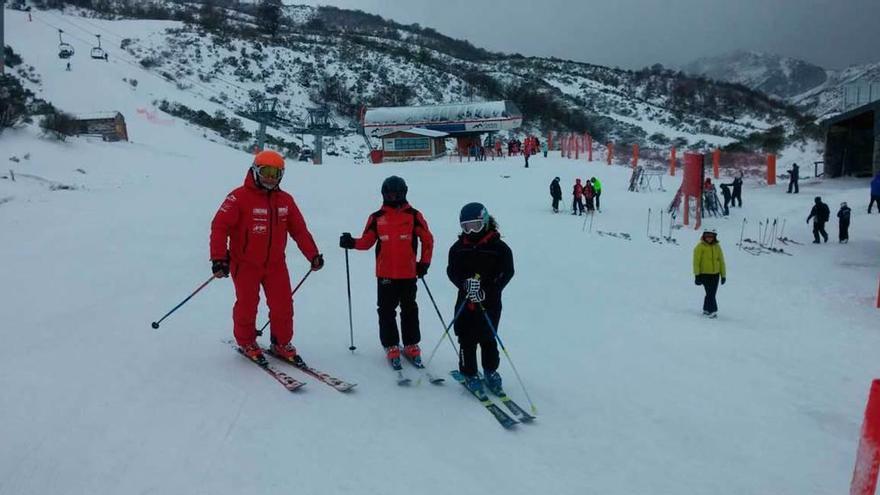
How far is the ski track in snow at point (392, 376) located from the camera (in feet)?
12.3

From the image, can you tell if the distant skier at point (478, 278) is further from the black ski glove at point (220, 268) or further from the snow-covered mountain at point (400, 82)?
the snow-covered mountain at point (400, 82)

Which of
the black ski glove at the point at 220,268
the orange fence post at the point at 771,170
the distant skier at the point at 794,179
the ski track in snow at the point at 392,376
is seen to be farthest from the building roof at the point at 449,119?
the black ski glove at the point at 220,268

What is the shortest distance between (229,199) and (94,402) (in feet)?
5.89

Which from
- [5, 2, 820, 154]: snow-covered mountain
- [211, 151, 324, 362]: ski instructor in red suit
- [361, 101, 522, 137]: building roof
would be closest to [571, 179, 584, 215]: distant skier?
[211, 151, 324, 362]: ski instructor in red suit

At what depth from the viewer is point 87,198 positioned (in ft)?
43.0

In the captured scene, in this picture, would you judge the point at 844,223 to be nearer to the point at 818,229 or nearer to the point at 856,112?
the point at 818,229

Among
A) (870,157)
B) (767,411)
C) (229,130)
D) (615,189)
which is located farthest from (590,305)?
(229,130)

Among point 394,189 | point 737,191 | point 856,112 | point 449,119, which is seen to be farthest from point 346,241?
point 449,119

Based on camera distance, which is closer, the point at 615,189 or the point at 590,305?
the point at 590,305

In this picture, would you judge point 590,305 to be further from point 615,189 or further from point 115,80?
point 115,80

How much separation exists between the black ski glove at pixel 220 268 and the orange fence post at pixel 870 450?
4152 millimetres

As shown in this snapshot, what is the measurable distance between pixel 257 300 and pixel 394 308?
125 centimetres

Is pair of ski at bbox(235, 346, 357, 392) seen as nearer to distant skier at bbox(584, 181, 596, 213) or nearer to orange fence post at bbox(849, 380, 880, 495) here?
orange fence post at bbox(849, 380, 880, 495)

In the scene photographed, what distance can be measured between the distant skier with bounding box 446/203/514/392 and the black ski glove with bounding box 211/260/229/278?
1838 mm
